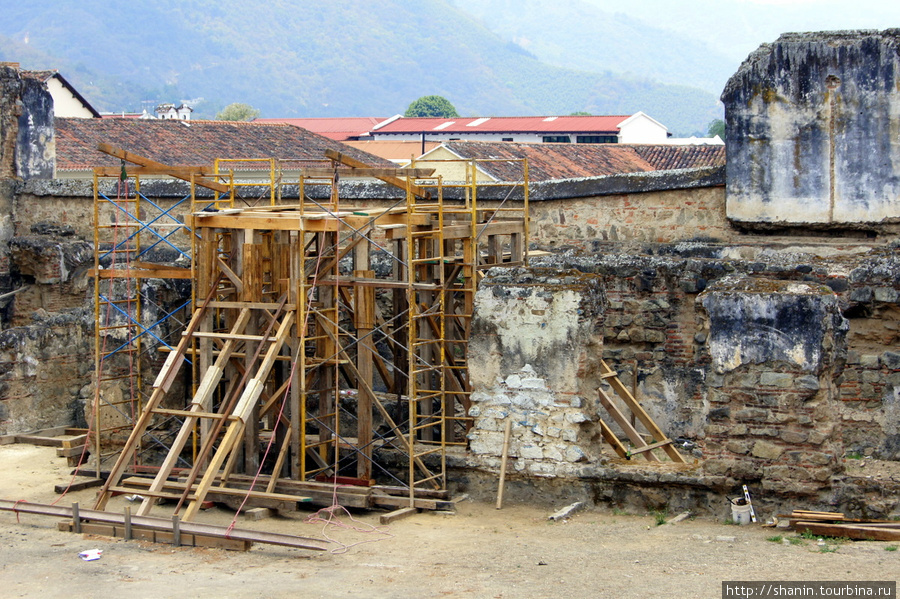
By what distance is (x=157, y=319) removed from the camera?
483 inches

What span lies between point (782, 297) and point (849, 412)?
2198 mm

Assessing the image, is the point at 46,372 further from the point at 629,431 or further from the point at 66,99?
the point at 66,99

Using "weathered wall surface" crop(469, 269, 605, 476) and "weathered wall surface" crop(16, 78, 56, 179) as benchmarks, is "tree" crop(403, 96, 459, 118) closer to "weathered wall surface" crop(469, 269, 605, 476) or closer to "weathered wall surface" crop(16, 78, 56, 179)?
"weathered wall surface" crop(16, 78, 56, 179)

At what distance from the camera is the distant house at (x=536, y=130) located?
59.7 m

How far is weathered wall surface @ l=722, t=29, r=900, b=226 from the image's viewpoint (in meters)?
13.7

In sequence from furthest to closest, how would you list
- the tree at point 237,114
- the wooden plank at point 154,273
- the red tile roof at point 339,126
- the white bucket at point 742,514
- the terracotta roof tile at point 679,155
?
the tree at point 237,114, the red tile roof at point 339,126, the terracotta roof tile at point 679,155, the wooden plank at point 154,273, the white bucket at point 742,514

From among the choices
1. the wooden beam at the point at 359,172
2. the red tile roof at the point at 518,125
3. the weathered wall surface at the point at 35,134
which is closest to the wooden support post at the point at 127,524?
the wooden beam at the point at 359,172

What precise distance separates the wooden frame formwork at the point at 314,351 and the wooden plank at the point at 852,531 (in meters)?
3.22

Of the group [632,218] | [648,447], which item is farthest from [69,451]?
[632,218]

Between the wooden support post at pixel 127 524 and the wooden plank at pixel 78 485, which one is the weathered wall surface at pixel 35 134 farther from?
the wooden support post at pixel 127 524

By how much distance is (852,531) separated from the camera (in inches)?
349

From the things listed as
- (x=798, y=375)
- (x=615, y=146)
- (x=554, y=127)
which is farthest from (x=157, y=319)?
(x=554, y=127)

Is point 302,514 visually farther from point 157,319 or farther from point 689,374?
point 689,374

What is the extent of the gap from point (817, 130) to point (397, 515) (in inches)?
293
